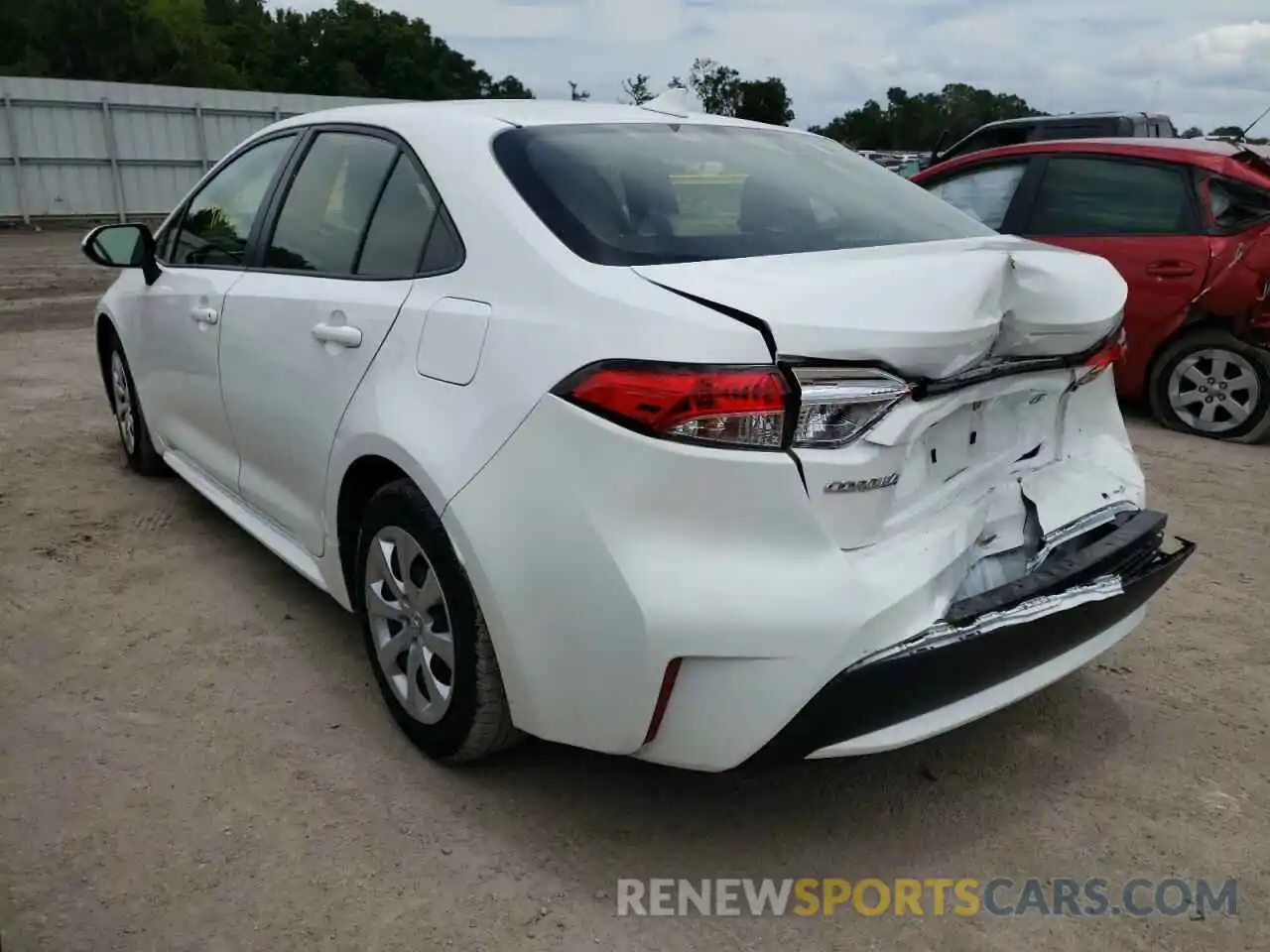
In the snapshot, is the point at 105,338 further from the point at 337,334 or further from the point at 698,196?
the point at 698,196

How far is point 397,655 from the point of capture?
9.21 ft

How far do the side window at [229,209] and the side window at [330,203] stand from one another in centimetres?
24

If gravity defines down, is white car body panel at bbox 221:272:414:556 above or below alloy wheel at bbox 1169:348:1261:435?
above

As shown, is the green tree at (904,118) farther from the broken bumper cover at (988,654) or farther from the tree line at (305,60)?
the broken bumper cover at (988,654)

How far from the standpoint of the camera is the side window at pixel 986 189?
6559mm

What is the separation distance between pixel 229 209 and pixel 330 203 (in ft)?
2.91

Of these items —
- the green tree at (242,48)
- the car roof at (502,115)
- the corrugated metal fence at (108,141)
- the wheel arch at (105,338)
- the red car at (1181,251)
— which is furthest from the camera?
the green tree at (242,48)

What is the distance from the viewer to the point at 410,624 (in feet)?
8.93

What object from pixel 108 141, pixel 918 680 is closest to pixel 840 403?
pixel 918 680

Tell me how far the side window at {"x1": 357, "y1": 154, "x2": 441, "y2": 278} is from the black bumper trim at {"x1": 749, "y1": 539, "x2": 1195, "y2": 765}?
1449 mm

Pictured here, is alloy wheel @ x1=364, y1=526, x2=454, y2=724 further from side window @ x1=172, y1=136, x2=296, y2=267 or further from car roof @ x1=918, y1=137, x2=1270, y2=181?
car roof @ x1=918, y1=137, x2=1270, y2=181

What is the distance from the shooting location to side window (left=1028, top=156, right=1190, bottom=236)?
5.91 meters

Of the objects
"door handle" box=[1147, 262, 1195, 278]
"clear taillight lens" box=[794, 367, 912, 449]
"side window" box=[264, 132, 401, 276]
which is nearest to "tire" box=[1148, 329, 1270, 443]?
"door handle" box=[1147, 262, 1195, 278]

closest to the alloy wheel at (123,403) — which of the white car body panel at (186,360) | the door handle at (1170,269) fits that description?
the white car body panel at (186,360)
